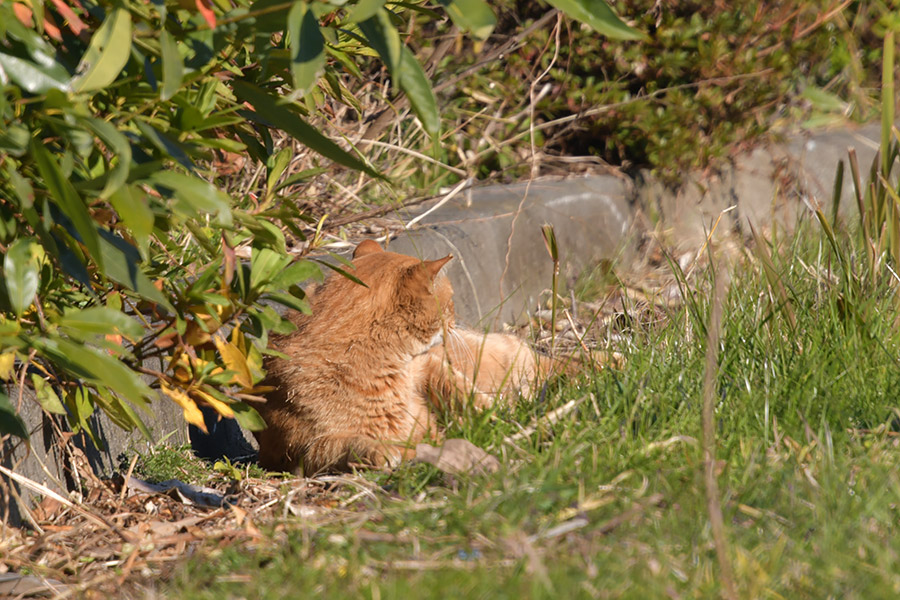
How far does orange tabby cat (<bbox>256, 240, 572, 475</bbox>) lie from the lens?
2990 millimetres

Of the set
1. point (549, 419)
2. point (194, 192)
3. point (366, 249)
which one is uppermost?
point (194, 192)

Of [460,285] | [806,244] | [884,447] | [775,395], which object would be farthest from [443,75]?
[884,447]

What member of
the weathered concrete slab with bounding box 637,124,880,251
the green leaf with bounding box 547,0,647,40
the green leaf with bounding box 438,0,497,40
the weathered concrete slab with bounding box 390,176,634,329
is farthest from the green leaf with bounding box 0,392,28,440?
the weathered concrete slab with bounding box 637,124,880,251

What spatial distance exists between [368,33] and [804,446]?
56.5 inches

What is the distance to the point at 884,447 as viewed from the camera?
2.23 m

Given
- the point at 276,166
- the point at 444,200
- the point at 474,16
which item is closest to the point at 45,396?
the point at 276,166

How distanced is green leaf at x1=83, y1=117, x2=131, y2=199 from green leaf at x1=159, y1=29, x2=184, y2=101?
0.35ft

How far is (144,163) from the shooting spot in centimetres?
168

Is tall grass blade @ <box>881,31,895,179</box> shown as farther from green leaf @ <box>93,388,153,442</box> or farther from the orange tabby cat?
green leaf @ <box>93,388,153,442</box>

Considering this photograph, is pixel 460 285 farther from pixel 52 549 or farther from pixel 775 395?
pixel 52 549

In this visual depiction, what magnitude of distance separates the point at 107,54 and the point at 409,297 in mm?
1700

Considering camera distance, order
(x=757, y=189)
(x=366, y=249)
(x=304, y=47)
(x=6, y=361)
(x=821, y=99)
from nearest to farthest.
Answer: (x=304, y=47), (x=6, y=361), (x=366, y=249), (x=757, y=189), (x=821, y=99)

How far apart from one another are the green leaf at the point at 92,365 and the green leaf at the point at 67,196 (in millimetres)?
248

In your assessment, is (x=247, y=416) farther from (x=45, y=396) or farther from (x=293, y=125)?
(x=293, y=125)
